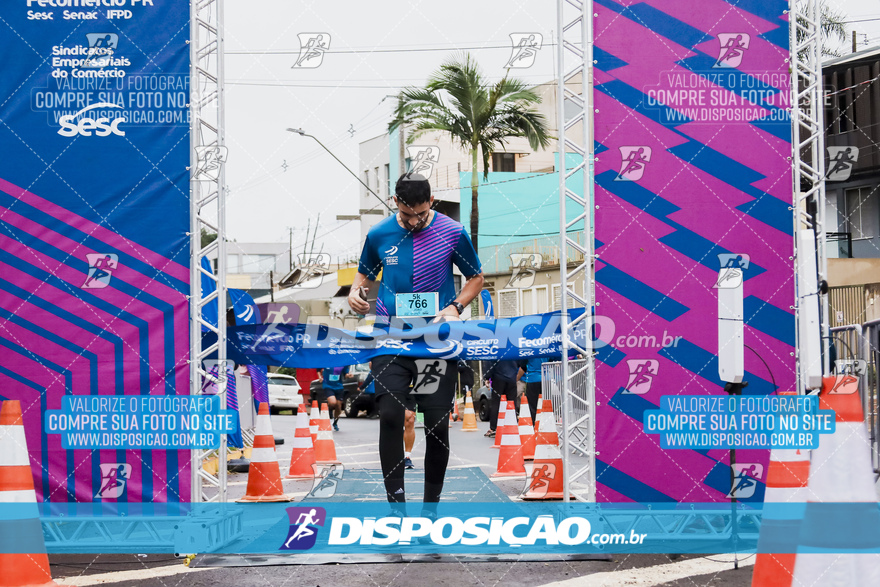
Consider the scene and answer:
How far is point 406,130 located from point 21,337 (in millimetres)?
25619

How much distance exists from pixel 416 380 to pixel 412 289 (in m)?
0.55

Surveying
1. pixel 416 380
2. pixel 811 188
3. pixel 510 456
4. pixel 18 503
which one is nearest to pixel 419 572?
pixel 416 380

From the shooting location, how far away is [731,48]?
628 centimetres

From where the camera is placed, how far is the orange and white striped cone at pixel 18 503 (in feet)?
15.4

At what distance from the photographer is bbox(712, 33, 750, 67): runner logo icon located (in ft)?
20.6

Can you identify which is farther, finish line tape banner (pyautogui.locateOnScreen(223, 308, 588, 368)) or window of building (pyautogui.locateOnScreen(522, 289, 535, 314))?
window of building (pyautogui.locateOnScreen(522, 289, 535, 314))

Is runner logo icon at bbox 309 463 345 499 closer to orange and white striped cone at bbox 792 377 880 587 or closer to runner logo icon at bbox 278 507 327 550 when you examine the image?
runner logo icon at bbox 278 507 327 550

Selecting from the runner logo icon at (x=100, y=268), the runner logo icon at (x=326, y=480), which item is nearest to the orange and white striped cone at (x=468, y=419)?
the runner logo icon at (x=326, y=480)

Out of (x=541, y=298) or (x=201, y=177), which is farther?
(x=541, y=298)

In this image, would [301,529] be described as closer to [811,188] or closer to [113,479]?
[113,479]

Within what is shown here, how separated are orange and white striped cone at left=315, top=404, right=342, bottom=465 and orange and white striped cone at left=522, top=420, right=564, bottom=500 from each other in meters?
4.34

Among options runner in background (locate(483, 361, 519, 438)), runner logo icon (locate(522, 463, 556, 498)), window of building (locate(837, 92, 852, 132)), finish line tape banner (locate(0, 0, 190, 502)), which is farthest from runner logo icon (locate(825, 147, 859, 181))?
window of building (locate(837, 92, 852, 132))

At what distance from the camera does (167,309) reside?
6.04 m

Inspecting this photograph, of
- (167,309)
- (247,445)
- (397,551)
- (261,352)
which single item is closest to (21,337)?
(167,309)
